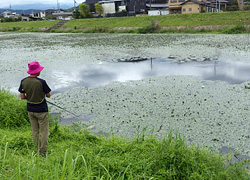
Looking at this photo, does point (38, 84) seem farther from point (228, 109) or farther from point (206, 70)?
point (206, 70)

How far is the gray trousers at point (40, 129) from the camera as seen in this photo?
420 centimetres

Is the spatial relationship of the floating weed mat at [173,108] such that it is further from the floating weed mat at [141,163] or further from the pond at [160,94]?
the floating weed mat at [141,163]

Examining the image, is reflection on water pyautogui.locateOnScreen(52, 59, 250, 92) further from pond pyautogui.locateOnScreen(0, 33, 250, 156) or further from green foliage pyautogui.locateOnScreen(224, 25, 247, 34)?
green foliage pyautogui.locateOnScreen(224, 25, 247, 34)

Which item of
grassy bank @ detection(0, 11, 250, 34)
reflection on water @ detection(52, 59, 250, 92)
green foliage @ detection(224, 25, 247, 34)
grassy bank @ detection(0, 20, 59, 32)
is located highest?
grassy bank @ detection(0, 20, 59, 32)

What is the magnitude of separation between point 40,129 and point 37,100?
509 mm

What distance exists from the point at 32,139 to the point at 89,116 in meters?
1.93

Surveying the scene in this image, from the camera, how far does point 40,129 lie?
14.0 ft

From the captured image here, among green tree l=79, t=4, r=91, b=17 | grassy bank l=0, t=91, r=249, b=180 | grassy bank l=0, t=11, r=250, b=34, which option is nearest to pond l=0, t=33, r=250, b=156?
grassy bank l=0, t=91, r=249, b=180

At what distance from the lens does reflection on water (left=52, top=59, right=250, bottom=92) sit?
9648 mm

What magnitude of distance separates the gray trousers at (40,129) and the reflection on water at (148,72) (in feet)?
15.5

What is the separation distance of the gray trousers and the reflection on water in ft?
15.5

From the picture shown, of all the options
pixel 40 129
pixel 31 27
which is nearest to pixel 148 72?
pixel 40 129

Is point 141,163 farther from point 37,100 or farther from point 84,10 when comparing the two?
point 84,10

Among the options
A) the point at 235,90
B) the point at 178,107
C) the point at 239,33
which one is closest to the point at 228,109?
the point at 178,107
